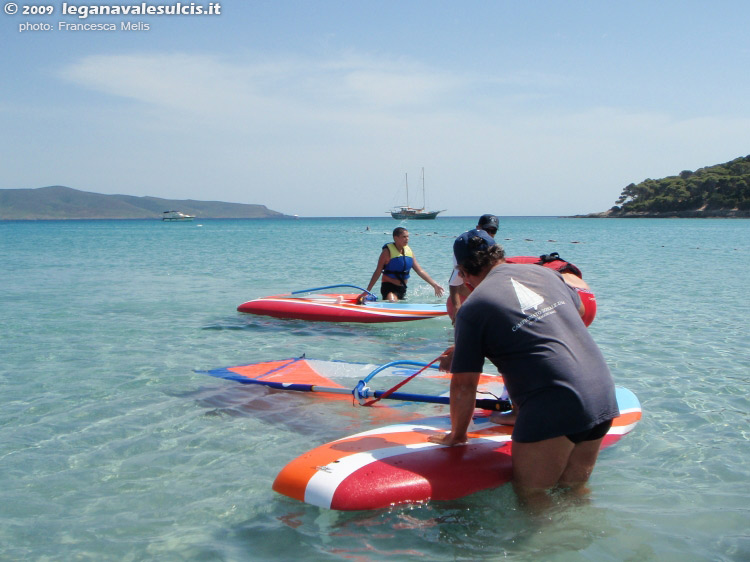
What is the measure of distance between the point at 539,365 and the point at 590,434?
1.63ft

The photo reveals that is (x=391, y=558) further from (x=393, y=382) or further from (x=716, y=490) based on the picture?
(x=393, y=382)

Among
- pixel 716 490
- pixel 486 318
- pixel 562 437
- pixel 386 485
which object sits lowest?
pixel 716 490

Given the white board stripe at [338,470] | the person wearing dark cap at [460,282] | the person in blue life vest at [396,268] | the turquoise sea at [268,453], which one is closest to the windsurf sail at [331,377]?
the turquoise sea at [268,453]

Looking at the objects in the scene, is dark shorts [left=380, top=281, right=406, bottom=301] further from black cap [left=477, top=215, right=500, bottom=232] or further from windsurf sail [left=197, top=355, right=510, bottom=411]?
black cap [left=477, top=215, right=500, bottom=232]

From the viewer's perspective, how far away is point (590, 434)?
3229 millimetres

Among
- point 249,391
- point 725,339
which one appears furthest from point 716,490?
point 725,339

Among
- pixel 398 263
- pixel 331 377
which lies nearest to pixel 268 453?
pixel 331 377

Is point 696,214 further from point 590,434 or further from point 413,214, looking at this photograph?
point 590,434

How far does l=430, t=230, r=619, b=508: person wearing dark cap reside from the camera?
3.07 m

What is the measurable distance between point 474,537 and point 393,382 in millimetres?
3124

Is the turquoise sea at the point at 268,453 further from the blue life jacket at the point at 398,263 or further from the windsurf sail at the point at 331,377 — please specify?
the blue life jacket at the point at 398,263

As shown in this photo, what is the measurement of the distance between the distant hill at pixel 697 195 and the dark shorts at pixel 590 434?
323 ft

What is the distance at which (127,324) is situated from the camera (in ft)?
33.0

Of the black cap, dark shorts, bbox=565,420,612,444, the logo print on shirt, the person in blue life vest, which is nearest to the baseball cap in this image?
the logo print on shirt
